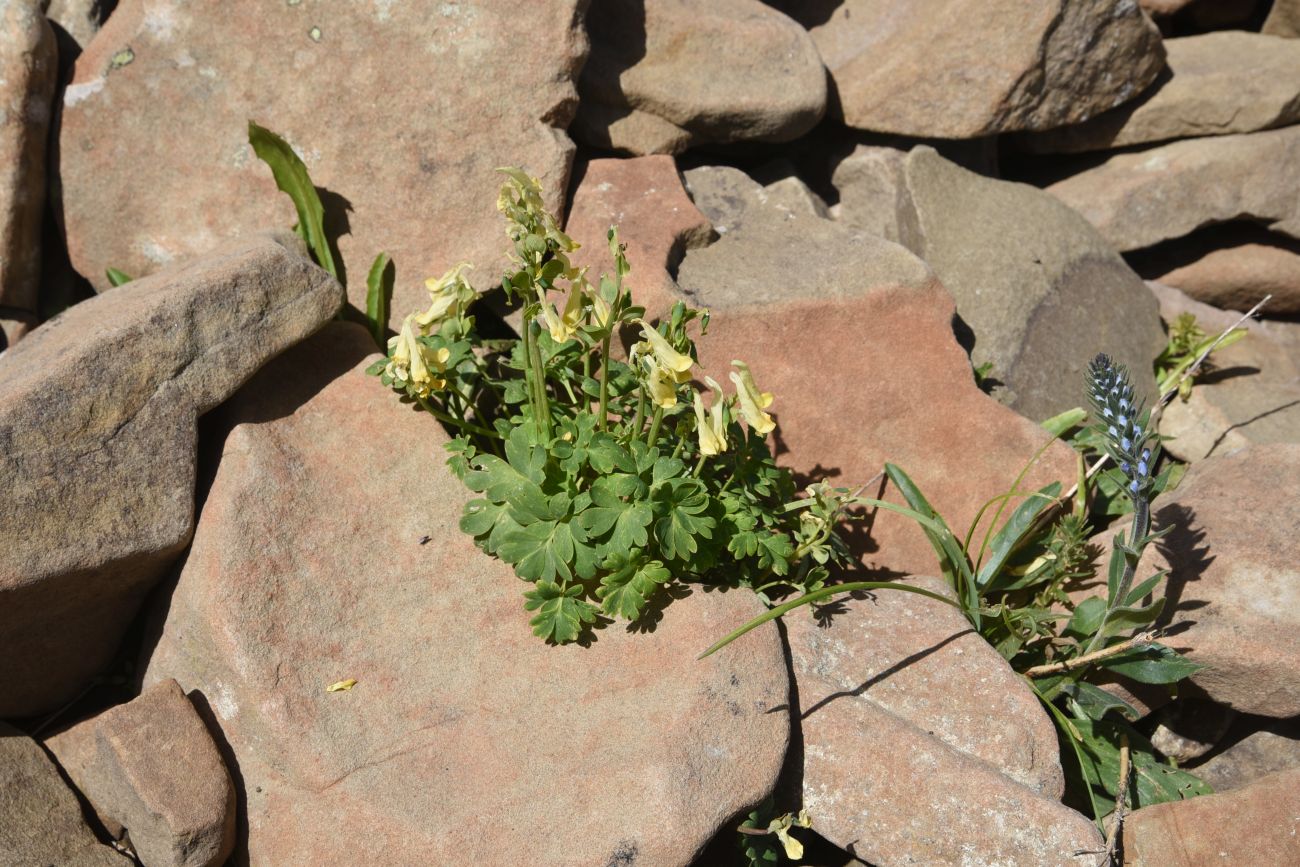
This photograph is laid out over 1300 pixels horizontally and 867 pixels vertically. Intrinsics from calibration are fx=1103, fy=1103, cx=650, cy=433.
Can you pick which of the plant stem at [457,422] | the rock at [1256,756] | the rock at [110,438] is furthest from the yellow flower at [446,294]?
the rock at [1256,756]

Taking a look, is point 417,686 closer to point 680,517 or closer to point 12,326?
point 680,517

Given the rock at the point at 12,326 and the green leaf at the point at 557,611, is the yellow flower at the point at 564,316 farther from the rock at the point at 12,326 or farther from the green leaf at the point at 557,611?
the rock at the point at 12,326

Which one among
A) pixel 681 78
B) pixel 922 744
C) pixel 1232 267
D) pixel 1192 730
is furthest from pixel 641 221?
pixel 1232 267

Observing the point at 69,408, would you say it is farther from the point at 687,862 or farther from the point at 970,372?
the point at 970,372

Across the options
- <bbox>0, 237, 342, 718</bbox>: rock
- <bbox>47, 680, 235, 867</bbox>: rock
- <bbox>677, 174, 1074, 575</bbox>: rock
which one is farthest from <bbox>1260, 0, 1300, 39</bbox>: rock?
<bbox>47, 680, 235, 867</bbox>: rock

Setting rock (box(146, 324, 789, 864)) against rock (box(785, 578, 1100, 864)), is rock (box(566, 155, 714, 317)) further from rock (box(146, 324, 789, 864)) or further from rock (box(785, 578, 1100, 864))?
rock (box(785, 578, 1100, 864))

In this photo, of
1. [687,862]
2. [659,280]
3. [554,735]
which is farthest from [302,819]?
[659,280]
